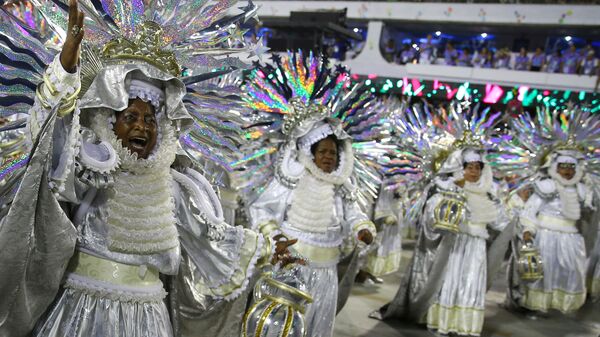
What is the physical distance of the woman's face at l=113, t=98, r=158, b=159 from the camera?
9.66 feet

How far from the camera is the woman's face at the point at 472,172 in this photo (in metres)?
7.36


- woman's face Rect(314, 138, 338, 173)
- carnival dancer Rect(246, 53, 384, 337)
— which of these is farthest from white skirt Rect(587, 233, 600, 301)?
woman's face Rect(314, 138, 338, 173)

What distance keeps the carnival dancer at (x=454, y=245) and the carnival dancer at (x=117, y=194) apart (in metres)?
4.13

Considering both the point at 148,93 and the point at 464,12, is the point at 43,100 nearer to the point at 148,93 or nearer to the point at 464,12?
the point at 148,93

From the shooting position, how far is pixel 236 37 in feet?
10.7

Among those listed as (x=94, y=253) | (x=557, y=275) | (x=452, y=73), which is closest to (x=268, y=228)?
(x=94, y=253)

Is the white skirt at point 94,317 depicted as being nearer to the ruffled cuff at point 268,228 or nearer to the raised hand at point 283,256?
the raised hand at point 283,256

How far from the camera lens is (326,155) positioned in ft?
18.2

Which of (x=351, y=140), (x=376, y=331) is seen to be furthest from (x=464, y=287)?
(x=351, y=140)

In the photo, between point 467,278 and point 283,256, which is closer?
point 283,256

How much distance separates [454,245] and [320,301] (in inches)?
99.8

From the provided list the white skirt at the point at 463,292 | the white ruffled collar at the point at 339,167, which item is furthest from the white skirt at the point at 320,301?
the white skirt at the point at 463,292

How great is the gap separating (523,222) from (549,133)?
3.98ft

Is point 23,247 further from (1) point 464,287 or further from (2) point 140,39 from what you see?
(1) point 464,287
